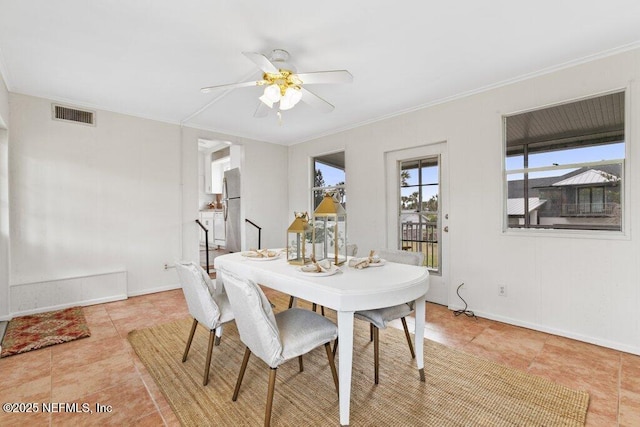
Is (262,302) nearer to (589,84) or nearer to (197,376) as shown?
(197,376)

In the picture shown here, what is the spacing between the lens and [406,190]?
3.99 m

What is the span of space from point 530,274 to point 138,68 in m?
4.18

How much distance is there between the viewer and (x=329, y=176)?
16.6ft

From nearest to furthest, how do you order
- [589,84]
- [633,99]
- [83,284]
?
[633,99] < [589,84] < [83,284]

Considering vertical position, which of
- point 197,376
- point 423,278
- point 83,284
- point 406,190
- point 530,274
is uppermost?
point 406,190

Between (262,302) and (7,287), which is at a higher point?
(262,302)

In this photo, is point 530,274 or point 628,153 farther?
point 530,274

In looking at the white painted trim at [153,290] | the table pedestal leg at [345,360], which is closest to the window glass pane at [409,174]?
the table pedestal leg at [345,360]

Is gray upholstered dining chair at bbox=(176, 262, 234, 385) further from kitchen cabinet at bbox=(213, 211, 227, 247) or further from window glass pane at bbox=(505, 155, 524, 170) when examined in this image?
kitchen cabinet at bbox=(213, 211, 227, 247)

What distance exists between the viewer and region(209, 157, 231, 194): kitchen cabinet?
715cm

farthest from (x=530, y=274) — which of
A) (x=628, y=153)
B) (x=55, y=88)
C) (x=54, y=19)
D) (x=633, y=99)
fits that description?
(x=55, y=88)

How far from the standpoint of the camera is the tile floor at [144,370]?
1.72 m

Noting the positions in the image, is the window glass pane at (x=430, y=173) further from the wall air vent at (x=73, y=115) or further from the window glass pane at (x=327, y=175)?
the wall air vent at (x=73, y=115)

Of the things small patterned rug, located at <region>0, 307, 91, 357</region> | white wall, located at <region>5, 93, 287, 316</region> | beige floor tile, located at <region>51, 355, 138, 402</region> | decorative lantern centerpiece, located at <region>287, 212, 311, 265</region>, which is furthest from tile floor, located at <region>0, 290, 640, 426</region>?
decorative lantern centerpiece, located at <region>287, 212, 311, 265</region>
